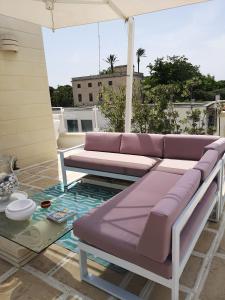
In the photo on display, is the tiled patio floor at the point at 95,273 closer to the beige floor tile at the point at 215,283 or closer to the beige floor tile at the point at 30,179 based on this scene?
the beige floor tile at the point at 215,283

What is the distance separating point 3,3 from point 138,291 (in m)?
4.17

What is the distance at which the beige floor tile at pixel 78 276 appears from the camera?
1.83 m

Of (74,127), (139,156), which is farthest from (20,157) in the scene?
(139,156)

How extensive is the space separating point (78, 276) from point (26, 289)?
1.32ft

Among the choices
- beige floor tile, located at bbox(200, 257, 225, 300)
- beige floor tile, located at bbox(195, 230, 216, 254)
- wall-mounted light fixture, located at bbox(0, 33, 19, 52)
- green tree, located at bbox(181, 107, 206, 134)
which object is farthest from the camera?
green tree, located at bbox(181, 107, 206, 134)

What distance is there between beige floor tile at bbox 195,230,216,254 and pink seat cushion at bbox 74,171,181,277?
581 millimetres

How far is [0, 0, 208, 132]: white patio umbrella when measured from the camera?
368 cm

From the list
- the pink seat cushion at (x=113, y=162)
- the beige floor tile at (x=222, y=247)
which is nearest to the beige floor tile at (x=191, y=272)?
the beige floor tile at (x=222, y=247)

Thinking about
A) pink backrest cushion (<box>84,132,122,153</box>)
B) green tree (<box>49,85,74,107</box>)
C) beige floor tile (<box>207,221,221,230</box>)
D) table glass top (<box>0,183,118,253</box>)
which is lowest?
beige floor tile (<box>207,221,221,230</box>)

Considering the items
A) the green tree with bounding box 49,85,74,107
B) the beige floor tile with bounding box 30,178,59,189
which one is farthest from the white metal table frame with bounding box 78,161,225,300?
the green tree with bounding box 49,85,74,107

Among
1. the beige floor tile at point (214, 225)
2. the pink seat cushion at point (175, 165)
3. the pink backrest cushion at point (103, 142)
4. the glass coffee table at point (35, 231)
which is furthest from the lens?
the pink backrest cushion at point (103, 142)

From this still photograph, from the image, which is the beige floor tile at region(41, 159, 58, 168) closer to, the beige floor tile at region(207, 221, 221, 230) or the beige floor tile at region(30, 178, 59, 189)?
the beige floor tile at region(30, 178, 59, 189)

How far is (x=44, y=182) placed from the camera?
167 inches

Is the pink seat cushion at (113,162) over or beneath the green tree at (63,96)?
beneath
